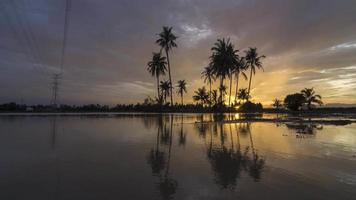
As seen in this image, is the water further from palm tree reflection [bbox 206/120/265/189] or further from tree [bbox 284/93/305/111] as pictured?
tree [bbox 284/93/305/111]

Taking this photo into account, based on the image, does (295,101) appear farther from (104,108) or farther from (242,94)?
(104,108)

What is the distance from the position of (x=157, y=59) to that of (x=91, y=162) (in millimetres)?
60526

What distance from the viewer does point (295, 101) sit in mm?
81812

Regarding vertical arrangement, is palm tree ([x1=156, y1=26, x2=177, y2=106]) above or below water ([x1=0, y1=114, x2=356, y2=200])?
above

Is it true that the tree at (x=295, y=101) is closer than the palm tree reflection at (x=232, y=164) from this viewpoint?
No

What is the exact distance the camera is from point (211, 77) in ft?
274

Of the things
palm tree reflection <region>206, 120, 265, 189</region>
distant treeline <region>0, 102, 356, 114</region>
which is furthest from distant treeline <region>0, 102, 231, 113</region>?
palm tree reflection <region>206, 120, 265, 189</region>

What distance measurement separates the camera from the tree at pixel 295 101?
80.9 m

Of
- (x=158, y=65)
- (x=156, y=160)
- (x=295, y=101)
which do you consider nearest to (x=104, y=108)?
(x=158, y=65)

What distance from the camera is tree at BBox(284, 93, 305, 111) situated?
266 feet

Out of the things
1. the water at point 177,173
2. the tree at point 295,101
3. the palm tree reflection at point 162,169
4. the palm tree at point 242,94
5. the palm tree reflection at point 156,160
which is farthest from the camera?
the palm tree at point 242,94

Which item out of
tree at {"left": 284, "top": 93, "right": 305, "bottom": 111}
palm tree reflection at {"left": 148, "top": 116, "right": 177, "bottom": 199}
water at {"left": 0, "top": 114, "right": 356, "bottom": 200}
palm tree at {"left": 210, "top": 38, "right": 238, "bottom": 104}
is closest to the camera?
water at {"left": 0, "top": 114, "right": 356, "bottom": 200}

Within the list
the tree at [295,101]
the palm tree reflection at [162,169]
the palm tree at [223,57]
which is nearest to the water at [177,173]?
the palm tree reflection at [162,169]

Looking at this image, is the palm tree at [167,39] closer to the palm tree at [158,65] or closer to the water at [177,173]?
the palm tree at [158,65]
